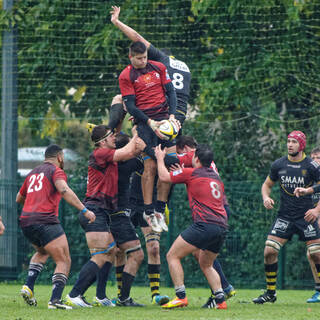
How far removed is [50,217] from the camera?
11148 mm

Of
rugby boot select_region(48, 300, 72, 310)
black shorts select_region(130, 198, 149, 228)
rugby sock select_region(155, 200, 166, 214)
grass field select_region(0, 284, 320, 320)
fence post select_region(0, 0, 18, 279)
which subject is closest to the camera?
grass field select_region(0, 284, 320, 320)

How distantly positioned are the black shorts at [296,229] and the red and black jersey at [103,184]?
2.45 metres

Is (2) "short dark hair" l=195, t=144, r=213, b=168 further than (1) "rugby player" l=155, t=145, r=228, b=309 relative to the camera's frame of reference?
Yes

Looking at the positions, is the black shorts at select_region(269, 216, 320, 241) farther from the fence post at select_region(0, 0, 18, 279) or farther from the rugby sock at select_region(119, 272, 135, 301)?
the fence post at select_region(0, 0, 18, 279)

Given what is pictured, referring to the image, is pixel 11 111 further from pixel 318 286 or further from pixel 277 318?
pixel 277 318

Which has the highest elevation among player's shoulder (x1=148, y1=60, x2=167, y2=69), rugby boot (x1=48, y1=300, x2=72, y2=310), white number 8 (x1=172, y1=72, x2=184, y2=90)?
player's shoulder (x1=148, y1=60, x2=167, y2=69)

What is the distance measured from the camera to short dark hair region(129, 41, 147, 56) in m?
11.5

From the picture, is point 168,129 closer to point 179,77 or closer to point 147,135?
point 147,135

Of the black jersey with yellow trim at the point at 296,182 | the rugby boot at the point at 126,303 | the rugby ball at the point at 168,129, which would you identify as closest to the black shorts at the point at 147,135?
the rugby ball at the point at 168,129

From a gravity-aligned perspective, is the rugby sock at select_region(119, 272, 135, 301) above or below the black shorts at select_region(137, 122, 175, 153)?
below

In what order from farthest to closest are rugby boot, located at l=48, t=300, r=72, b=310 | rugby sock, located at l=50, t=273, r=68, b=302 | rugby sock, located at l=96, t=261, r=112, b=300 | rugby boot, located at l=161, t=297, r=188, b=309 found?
1. rugby sock, located at l=96, t=261, r=112, b=300
2. rugby boot, located at l=161, t=297, r=188, b=309
3. rugby sock, located at l=50, t=273, r=68, b=302
4. rugby boot, located at l=48, t=300, r=72, b=310

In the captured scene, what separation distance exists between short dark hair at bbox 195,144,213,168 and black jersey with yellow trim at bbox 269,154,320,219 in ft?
5.38

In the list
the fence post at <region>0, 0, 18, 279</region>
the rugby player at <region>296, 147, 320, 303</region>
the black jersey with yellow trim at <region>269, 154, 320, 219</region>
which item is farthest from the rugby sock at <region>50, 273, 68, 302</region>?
the fence post at <region>0, 0, 18, 279</region>

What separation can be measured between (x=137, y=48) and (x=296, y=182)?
300 cm
